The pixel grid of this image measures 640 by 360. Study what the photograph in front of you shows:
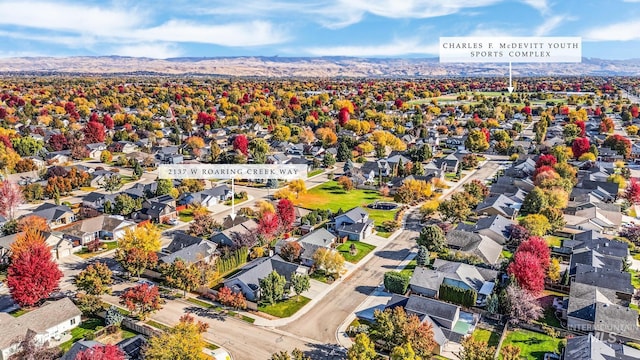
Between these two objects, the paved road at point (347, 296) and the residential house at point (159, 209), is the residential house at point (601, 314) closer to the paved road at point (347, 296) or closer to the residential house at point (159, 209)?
the paved road at point (347, 296)

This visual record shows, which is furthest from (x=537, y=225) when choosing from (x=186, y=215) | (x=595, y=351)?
(x=186, y=215)

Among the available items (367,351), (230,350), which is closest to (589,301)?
(367,351)

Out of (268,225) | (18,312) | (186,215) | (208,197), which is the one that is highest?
(208,197)

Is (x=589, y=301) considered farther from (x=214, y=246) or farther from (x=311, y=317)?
(x=214, y=246)

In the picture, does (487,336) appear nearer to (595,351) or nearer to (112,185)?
(595,351)

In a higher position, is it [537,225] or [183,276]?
[537,225]

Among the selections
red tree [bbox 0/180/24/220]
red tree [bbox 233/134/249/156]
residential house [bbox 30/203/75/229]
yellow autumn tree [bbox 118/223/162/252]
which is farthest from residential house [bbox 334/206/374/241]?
red tree [bbox 233/134/249/156]
